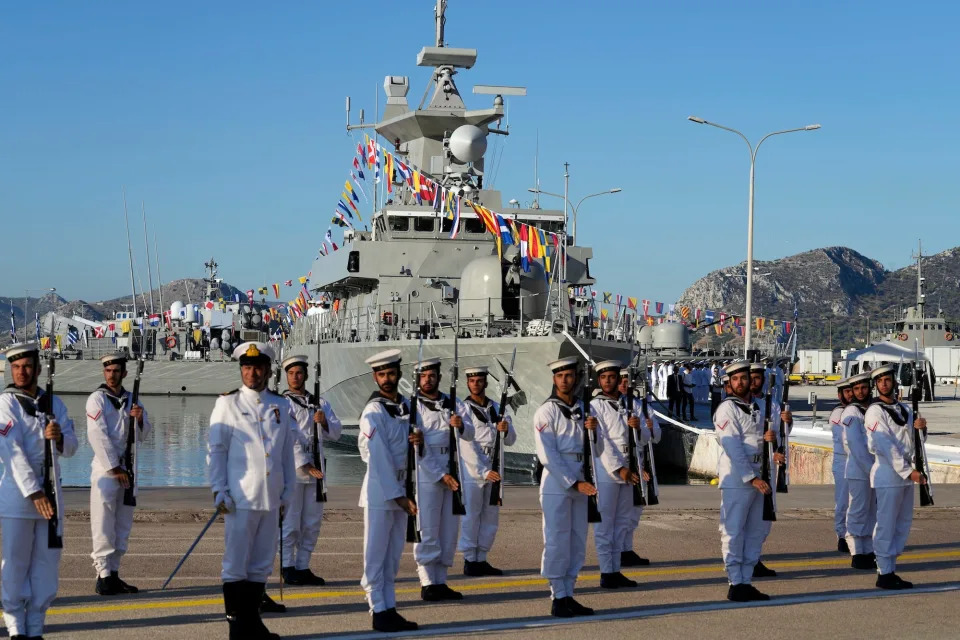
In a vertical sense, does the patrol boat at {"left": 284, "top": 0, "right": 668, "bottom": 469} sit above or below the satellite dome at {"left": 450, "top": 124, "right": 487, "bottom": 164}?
below

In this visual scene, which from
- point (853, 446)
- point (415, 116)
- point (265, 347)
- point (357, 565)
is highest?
point (415, 116)

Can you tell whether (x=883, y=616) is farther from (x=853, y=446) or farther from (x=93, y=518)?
(x=93, y=518)

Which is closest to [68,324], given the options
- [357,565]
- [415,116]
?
[415,116]

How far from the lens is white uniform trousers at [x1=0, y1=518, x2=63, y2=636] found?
246 inches

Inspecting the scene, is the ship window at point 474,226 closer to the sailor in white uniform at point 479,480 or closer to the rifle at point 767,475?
the sailor in white uniform at point 479,480

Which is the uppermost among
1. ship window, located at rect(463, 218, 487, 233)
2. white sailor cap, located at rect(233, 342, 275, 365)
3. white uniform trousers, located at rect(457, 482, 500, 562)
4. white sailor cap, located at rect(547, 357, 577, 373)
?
ship window, located at rect(463, 218, 487, 233)

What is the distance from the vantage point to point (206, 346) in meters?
69.6

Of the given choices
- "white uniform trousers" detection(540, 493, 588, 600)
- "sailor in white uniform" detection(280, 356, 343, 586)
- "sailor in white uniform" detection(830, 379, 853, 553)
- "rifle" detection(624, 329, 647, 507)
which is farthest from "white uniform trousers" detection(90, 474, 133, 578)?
"sailor in white uniform" detection(830, 379, 853, 553)

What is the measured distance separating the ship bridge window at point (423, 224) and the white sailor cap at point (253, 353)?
2240cm

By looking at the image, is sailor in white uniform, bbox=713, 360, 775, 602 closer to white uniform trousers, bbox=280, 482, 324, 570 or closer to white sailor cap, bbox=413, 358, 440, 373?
white sailor cap, bbox=413, 358, 440, 373

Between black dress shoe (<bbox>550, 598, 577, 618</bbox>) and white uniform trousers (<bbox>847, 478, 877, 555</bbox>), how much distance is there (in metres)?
3.50

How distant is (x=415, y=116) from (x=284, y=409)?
1103 inches

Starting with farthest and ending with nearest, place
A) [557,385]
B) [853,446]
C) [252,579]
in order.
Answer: [853,446] < [557,385] < [252,579]

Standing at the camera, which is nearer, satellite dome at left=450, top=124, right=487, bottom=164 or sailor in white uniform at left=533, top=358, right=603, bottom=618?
sailor in white uniform at left=533, top=358, right=603, bottom=618
